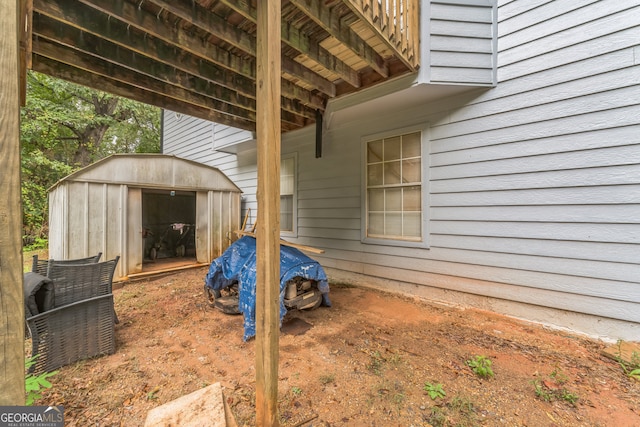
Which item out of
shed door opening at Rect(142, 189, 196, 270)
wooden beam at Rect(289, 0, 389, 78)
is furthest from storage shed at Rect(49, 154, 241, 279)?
wooden beam at Rect(289, 0, 389, 78)

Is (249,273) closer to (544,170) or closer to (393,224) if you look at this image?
(393,224)

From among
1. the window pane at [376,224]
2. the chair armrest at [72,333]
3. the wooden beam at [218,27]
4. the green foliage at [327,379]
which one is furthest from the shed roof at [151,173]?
the green foliage at [327,379]

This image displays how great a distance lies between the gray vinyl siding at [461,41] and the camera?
10.7ft

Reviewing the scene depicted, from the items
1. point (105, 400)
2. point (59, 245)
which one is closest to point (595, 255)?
point (105, 400)

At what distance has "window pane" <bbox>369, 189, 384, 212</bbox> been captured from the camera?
A: 4469mm

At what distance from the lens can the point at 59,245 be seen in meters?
4.54

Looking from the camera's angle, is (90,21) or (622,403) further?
(90,21)

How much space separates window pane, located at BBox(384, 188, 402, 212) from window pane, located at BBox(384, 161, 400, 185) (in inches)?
6.0

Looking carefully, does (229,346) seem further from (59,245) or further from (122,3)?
(59,245)

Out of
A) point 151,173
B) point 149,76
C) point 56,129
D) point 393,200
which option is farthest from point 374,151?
point 56,129

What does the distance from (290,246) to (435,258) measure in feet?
7.46

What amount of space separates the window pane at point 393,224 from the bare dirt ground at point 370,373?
4.49 ft

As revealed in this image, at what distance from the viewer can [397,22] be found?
2863 millimetres

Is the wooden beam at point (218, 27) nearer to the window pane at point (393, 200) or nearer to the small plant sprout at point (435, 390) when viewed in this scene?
the window pane at point (393, 200)
